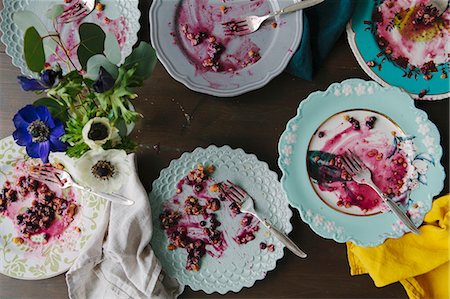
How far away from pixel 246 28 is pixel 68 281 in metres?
0.57

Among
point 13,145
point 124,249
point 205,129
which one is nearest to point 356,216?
point 205,129

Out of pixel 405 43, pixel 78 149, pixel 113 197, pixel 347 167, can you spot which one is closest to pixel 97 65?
pixel 78 149

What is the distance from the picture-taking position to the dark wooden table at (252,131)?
3.09ft

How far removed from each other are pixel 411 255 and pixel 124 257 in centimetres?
52

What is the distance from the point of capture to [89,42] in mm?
713

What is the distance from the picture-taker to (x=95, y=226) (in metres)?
0.93

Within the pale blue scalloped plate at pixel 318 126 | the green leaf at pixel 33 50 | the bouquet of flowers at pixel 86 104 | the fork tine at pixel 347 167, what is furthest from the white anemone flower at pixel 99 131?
the fork tine at pixel 347 167

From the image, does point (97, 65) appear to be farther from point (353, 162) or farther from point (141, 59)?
point (353, 162)

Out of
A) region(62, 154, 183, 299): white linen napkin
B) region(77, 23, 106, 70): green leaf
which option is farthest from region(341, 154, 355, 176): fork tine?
region(77, 23, 106, 70): green leaf

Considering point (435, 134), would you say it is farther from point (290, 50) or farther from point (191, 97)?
point (191, 97)

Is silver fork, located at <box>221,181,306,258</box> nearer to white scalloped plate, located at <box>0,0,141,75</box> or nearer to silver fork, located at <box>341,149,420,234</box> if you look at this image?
silver fork, located at <box>341,149,420,234</box>

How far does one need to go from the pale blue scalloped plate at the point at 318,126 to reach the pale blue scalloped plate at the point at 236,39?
95 mm

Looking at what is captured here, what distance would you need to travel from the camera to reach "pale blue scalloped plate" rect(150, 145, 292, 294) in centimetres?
92

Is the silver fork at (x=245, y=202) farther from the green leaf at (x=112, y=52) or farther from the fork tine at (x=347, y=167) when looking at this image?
the green leaf at (x=112, y=52)
